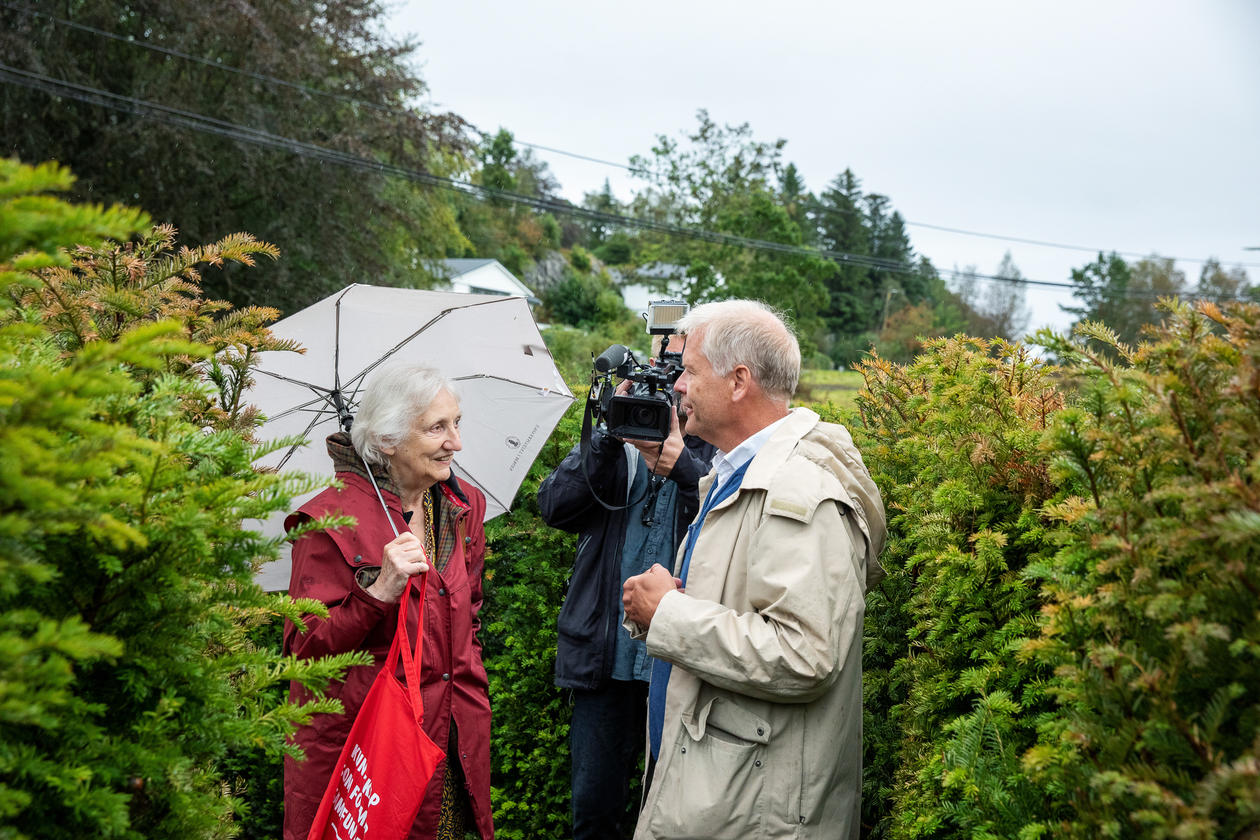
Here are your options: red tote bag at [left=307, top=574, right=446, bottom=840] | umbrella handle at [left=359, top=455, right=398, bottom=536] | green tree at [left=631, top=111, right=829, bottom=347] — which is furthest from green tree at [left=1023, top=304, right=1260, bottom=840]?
green tree at [left=631, top=111, right=829, bottom=347]

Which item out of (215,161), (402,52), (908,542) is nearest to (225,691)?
(908,542)

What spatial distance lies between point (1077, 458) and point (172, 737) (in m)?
1.55

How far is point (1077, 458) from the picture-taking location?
4.98 ft

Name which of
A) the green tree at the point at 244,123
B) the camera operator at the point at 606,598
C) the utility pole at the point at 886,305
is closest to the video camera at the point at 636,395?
the camera operator at the point at 606,598

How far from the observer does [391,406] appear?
2758mm

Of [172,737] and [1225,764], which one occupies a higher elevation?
[1225,764]

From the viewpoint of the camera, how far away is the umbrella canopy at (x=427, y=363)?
124 inches

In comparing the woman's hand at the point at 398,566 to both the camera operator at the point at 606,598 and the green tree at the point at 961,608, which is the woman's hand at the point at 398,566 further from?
the green tree at the point at 961,608

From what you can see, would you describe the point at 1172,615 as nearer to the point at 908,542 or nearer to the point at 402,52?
the point at 908,542

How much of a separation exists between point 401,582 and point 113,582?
1.29m

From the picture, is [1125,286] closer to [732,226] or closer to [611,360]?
[732,226]

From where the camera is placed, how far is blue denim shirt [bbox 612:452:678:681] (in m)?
3.14

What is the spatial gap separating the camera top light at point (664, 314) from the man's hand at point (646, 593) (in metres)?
1.19

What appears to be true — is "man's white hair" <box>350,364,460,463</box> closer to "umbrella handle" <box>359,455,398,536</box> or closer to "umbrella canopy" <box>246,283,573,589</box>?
"umbrella handle" <box>359,455,398,536</box>
